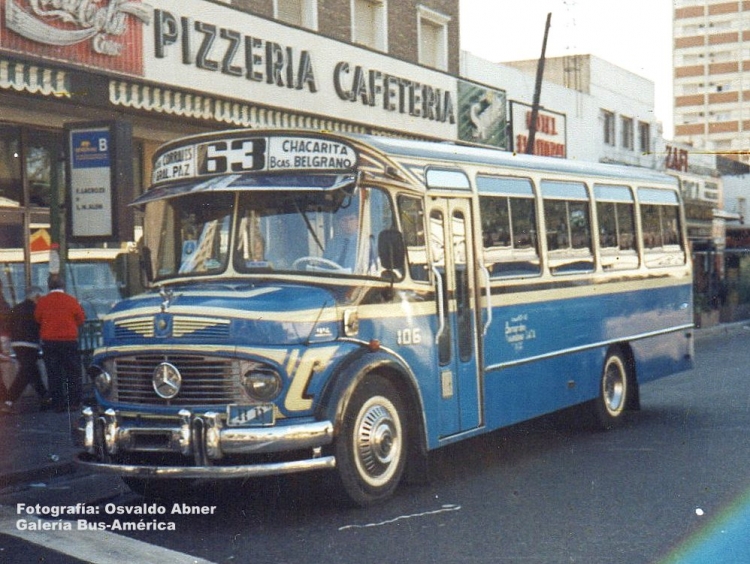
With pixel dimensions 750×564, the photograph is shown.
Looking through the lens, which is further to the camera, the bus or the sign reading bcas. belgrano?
the sign reading bcas. belgrano

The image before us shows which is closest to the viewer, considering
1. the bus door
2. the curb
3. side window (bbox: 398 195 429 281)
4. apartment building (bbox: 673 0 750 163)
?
side window (bbox: 398 195 429 281)

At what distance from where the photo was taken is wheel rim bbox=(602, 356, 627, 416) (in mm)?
11531

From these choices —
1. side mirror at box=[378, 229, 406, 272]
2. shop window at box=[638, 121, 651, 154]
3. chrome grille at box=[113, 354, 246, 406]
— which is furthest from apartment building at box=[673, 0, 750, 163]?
chrome grille at box=[113, 354, 246, 406]

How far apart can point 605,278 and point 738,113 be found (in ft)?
367

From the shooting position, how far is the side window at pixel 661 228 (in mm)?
12493

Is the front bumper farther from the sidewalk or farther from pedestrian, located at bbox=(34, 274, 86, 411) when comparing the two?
pedestrian, located at bbox=(34, 274, 86, 411)

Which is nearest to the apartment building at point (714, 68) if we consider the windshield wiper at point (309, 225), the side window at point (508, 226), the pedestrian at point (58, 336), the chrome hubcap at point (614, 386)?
the chrome hubcap at point (614, 386)

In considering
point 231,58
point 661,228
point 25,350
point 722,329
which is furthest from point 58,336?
point 722,329

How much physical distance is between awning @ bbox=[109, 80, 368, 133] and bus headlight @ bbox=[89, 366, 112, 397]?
556 cm

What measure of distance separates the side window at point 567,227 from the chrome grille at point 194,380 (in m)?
4.17

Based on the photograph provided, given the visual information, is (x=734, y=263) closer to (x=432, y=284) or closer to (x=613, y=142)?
(x=613, y=142)

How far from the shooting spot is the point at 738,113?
116m

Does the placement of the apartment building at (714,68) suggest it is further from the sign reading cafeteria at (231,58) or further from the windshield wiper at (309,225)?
the windshield wiper at (309,225)

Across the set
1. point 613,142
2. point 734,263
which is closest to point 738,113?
point 734,263
